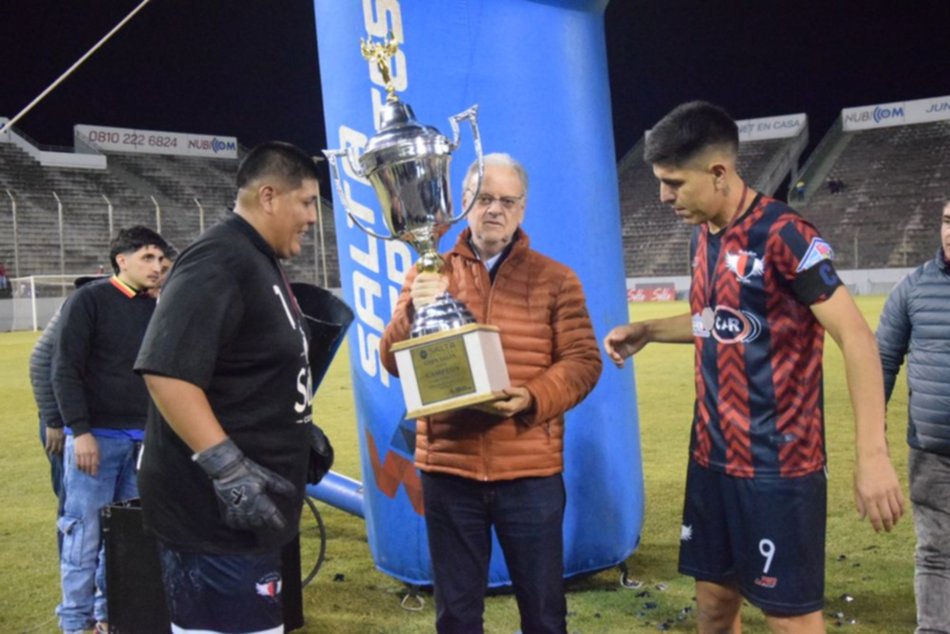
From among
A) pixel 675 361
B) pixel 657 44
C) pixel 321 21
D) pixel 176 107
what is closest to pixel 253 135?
pixel 176 107

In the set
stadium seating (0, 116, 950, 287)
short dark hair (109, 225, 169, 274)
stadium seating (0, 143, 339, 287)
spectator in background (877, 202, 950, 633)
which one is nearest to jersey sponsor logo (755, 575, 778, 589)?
spectator in background (877, 202, 950, 633)

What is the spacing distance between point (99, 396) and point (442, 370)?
6.79 feet

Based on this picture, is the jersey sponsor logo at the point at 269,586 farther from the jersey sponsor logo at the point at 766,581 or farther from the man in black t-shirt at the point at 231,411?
the jersey sponsor logo at the point at 766,581

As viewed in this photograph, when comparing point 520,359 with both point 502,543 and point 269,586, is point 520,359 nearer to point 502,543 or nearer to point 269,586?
point 502,543

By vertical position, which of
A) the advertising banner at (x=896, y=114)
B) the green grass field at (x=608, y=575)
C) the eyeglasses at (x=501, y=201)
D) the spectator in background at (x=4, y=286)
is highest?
the advertising banner at (x=896, y=114)

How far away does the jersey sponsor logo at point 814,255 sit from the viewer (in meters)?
2.23

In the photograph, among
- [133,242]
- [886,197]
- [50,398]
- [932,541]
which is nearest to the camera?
[932,541]

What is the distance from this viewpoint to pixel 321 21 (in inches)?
157

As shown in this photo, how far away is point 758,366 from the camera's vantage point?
2.34m

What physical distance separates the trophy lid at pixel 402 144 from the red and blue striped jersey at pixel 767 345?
0.85 meters

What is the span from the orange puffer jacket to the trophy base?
213 millimetres

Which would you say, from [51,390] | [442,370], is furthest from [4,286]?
[442,370]

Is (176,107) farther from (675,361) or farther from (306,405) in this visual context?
(306,405)

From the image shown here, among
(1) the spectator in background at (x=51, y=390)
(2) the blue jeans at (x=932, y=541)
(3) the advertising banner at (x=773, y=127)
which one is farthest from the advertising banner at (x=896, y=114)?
(1) the spectator in background at (x=51, y=390)
